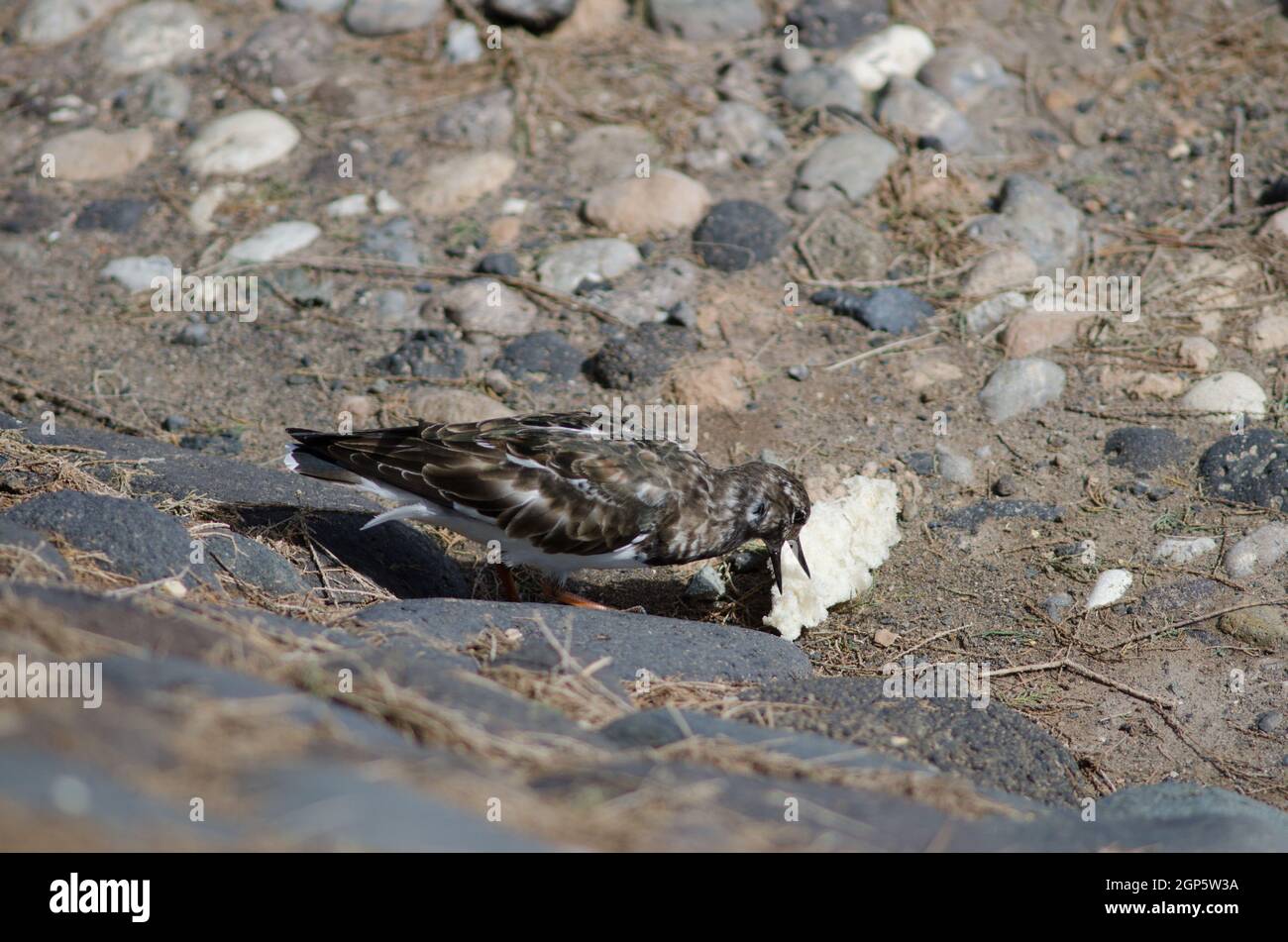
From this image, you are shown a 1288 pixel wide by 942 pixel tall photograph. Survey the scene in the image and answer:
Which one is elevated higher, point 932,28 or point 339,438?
point 932,28

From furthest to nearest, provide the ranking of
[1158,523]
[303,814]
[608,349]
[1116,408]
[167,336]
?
[167,336]
[608,349]
[1116,408]
[1158,523]
[303,814]

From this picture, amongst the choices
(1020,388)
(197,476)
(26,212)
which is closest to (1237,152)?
(1020,388)

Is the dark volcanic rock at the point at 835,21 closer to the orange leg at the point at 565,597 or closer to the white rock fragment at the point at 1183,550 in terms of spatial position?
the white rock fragment at the point at 1183,550

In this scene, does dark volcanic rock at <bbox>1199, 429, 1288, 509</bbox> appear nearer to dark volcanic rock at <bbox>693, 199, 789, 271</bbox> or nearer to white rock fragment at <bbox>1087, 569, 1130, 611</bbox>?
white rock fragment at <bbox>1087, 569, 1130, 611</bbox>

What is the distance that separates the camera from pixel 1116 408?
23.2ft

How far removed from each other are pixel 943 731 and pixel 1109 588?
1793 millimetres

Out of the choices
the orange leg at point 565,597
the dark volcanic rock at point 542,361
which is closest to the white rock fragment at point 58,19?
the dark volcanic rock at point 542,361

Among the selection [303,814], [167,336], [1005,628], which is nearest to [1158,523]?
[1005,628]

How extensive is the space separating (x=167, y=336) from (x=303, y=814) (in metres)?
6.13

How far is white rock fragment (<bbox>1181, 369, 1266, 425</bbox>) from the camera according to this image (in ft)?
22.4

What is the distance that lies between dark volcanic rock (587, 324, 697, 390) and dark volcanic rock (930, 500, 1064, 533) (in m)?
2.08

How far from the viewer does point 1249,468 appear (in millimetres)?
6355
